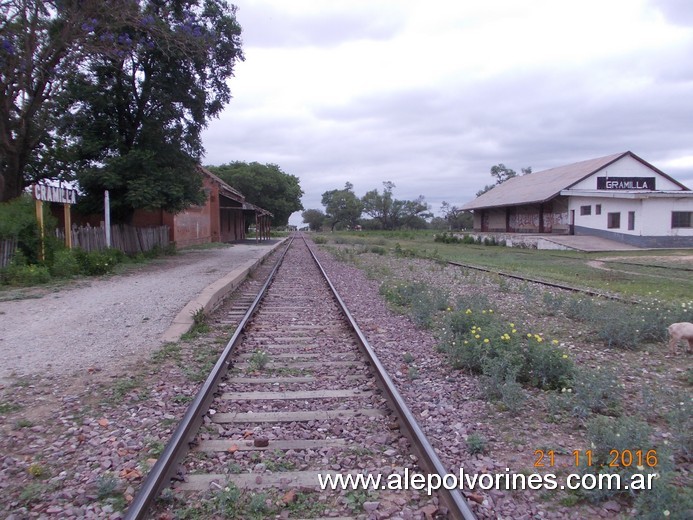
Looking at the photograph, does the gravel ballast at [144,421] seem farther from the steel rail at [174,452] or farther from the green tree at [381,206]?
the green tree at [381,206]

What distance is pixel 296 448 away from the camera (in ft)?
13.7

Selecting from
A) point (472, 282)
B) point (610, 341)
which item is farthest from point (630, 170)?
point (610, 341)

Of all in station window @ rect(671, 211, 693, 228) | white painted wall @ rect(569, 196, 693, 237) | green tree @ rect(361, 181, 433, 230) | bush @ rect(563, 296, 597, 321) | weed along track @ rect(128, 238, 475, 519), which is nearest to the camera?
weed along track @ rect(128, 238, 475, 519)

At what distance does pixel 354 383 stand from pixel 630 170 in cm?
4439

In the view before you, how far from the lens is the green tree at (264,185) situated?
6419 cm

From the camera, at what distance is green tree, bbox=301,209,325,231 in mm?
158125

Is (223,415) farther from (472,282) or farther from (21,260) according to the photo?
(21,260)

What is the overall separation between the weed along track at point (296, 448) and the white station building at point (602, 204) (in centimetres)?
3350

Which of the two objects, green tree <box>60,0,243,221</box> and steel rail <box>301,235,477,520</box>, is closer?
steel rail <box>301,235,477,520</box>

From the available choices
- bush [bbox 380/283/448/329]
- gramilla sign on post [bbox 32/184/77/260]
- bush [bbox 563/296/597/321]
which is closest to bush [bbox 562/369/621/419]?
bush [bbox 380/283/448/329]

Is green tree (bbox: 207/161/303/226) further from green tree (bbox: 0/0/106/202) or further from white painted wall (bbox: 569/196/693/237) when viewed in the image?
green tree (bbox: 0/0/106/202)

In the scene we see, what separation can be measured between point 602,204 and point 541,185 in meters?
10.5

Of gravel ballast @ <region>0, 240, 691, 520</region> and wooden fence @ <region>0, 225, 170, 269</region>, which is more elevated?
wooden fence @ <region>0, 225, 170, 269</region>

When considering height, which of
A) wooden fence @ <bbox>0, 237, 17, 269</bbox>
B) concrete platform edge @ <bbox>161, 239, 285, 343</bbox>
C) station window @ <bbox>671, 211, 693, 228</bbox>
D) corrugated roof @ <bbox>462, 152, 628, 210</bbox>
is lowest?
concrete platform edge @ <bbox>161, 239, 285, 343</bbox>
